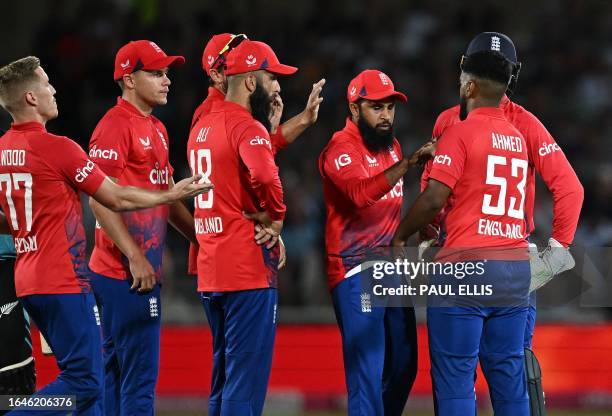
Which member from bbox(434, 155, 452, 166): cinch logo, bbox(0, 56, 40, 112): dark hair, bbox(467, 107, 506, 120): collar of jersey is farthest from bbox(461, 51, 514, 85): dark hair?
bbox(0, 56, 40, 112): dark hair

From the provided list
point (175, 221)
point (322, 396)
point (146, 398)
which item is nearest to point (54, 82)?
point (322, 396)

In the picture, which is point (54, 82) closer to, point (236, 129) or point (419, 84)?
point (419, 84)

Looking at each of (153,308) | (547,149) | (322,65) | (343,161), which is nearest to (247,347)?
(153,308)

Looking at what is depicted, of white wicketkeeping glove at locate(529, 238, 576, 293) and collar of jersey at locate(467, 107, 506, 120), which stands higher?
collar of jersey at locate(467, 107, 506, 120)

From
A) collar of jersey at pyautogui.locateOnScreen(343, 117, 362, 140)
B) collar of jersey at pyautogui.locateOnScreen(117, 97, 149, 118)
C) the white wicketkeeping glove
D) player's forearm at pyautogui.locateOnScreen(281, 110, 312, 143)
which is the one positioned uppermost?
collar of jersey at pyautogui.locateOnScreen(117, 97, 149, 118)

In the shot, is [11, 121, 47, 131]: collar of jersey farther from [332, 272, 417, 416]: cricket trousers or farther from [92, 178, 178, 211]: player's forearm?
[332, 272, 417, 416]: cricket trousers

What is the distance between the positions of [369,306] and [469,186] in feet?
4.46

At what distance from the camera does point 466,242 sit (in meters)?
6.07

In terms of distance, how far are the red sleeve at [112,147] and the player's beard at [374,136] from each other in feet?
5.13

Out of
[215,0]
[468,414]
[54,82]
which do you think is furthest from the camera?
[215,0]

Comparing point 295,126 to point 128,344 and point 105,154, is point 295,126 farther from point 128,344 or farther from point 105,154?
point 128,344

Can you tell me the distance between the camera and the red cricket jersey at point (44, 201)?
20.1 feet

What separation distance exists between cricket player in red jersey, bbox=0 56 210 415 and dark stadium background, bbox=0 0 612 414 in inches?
193

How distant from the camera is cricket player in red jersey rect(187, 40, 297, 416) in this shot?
21.4ft
